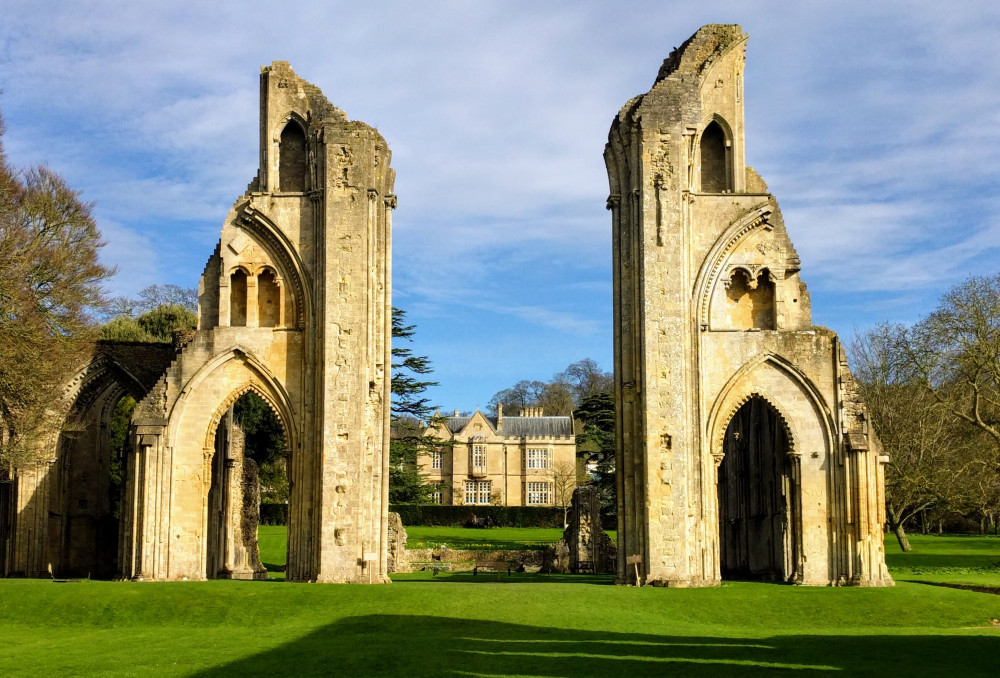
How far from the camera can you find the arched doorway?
2780 centimetres

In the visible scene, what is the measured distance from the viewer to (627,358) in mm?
27031

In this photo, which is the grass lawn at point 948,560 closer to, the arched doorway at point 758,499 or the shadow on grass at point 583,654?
the arched doorway at point 758,499

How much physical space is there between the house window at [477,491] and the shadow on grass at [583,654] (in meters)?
65.8

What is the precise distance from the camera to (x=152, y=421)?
2697 cm

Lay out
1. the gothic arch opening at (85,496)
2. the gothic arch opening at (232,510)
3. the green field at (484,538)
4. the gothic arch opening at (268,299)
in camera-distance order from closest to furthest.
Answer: the gothic arch opening at (268,299)
the gothic arch opening at (85,496)
the gothic arch opening at (232,510)
the green field at (484,538)

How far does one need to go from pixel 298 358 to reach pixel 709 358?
9140 mm

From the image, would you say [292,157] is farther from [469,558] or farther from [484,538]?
[484,538]

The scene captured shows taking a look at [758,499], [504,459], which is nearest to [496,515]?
[504,459]

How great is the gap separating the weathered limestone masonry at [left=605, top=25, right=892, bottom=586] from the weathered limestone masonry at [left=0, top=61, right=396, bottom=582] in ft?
17.8

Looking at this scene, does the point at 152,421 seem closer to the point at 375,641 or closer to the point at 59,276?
the point at 59,276

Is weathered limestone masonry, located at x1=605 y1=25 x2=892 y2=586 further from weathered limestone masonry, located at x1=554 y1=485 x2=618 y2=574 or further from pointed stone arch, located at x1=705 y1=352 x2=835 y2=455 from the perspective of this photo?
weathered limestone masonry, located at x1=554 y1=485 x2=618 y2=574

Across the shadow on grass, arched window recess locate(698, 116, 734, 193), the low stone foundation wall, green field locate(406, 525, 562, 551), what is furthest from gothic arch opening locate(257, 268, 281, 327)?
green field locate(406, 525, 562, 551)

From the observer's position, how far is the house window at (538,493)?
84.1 meters

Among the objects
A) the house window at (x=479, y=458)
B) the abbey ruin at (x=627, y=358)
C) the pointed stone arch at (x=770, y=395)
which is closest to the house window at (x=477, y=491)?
the house window at (x=479, y=458)
